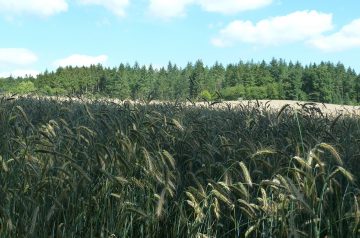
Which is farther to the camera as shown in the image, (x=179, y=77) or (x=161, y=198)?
(x=179, y=77)

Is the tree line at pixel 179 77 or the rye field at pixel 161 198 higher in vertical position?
the tree line at pixel 179 77

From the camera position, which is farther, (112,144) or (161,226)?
(112,144)

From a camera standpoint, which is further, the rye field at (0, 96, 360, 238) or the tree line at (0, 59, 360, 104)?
the tree line at (0, 59, 360, 104)

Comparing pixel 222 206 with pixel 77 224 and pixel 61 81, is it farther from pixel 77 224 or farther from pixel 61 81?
pixel 61 81

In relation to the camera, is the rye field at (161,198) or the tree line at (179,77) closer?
the rye field at (161,198)

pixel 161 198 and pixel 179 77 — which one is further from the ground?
pixel 179 77

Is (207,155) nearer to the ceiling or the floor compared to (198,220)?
nearer to the ceiling

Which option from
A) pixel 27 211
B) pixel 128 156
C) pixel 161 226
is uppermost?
pixel 128 156

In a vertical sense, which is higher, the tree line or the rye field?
the tree line

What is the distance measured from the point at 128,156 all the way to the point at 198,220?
0.60 metres

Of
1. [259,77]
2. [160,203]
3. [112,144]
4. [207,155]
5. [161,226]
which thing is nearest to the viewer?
[160,203]

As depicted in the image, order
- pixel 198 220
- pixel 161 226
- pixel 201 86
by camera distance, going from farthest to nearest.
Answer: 1. pixel 201 86
2. pixel 161 226
3. pixel 198 220

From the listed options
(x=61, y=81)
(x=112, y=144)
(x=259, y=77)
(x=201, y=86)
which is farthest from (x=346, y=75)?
(x=112, y=144)

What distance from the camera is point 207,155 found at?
3270 millimetres
